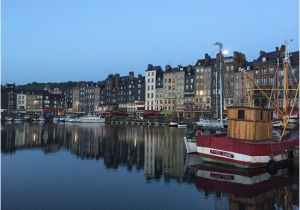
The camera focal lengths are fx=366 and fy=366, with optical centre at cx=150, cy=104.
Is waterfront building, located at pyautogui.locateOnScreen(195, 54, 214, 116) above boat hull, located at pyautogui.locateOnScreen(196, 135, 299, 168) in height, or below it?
above

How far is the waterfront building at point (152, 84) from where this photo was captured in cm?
14362

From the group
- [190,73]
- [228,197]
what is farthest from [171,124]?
[228,197]

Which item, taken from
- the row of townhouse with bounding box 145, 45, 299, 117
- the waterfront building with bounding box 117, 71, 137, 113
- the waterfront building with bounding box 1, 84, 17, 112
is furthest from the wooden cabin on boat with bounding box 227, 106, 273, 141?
the waterfront building with bounding box 1, 84, 17, 112

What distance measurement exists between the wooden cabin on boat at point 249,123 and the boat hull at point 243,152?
1301 millimetres

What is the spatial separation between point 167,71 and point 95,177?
112124 mm

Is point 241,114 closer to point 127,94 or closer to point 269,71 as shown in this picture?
point 269,71

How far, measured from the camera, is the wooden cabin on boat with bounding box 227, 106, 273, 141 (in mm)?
32312

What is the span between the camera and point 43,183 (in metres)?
27.1

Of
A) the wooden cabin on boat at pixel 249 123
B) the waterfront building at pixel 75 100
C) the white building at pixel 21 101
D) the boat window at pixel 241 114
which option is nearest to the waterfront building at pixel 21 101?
the white building at pixel 21 101

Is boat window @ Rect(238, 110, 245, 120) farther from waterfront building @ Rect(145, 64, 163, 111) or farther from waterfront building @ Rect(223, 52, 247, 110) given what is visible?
waterfront building @ Rect(145, 64, 163, 111)

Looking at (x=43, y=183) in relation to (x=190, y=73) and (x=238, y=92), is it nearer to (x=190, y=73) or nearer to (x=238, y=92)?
(x=238, y=92)

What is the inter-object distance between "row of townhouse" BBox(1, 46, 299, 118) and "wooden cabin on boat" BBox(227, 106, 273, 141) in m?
46.7

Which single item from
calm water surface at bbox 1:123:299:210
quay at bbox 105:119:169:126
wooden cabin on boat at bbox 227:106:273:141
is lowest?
calm water surface at bbox 1:123:299:210

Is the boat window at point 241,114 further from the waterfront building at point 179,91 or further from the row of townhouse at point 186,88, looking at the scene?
the waterfront building at point 179,91
